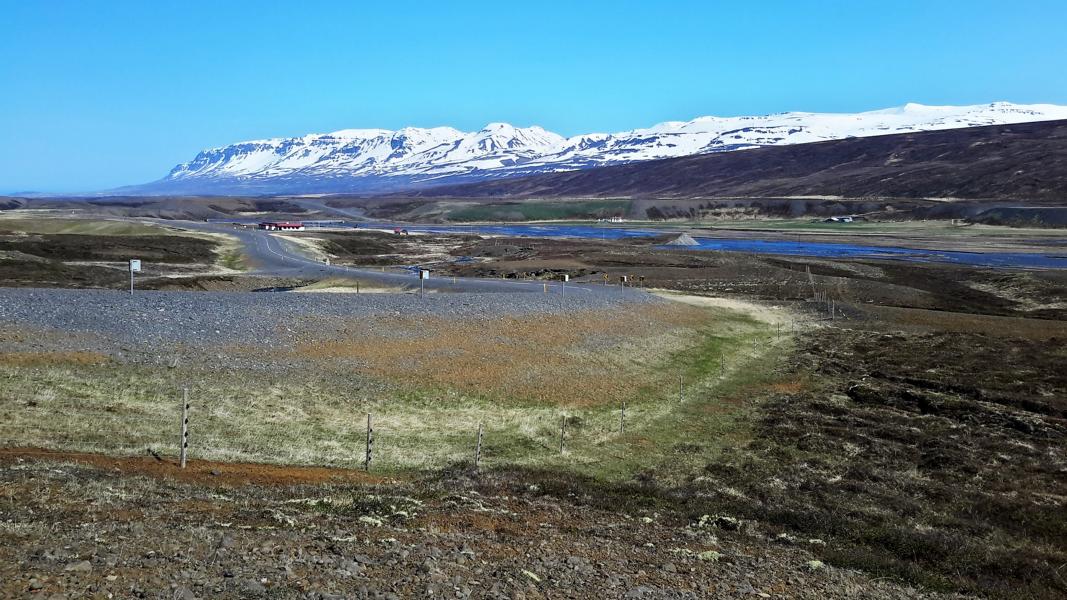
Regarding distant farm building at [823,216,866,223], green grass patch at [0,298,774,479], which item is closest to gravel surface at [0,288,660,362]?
green grass patch at [0,298,774,479]

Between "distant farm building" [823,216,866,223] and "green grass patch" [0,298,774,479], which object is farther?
"distant farm building" [823,216,866,223]

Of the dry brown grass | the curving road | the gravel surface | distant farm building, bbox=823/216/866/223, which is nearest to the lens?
the gravel surface

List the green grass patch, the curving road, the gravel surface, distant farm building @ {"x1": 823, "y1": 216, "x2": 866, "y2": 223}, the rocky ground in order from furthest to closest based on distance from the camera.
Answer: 1. distant farm building @ {"x1": 823, "y1": 216, "x2": 866, "y2": 223}
2. the curving road
3. the gravel surface
4. the green grass patch
5. the rocky ground

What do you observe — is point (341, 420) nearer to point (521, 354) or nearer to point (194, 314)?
point (521, 354)

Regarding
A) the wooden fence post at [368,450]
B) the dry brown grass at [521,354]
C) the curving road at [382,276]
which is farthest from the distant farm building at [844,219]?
the wooden fence post at [368,450]

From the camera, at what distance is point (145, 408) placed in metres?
23.4

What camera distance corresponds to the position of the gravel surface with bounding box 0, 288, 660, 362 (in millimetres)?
29750

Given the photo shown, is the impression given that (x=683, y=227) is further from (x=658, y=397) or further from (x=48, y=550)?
(x=48, y=550)

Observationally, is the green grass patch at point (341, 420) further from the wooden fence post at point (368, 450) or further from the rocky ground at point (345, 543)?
the rocky ground at point (345, 543)

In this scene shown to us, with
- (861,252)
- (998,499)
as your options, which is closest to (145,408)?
(998,499)

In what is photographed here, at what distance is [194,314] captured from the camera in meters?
34.8

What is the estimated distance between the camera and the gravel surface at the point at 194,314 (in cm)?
2975

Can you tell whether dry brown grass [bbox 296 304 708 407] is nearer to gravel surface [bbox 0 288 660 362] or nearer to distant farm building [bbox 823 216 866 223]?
gravel surface [bbox 0 288 660 362]

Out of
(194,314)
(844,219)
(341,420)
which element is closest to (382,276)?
(194,314)
